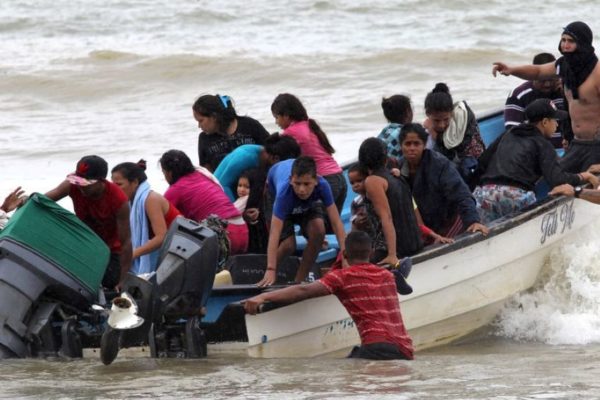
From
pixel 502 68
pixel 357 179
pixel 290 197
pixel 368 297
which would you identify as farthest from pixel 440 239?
pixel 502 68

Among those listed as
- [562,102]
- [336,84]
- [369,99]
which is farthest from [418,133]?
[336,84]

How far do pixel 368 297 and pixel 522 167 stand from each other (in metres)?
2.25

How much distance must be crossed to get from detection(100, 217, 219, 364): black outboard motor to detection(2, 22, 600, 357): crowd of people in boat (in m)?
0.36

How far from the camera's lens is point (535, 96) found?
1038 cm

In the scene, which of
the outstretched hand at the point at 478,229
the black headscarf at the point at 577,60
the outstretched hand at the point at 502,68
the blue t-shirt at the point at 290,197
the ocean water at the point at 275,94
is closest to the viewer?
the ocean water at the point at 275,94

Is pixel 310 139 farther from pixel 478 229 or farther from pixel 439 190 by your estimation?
pixel 478 229

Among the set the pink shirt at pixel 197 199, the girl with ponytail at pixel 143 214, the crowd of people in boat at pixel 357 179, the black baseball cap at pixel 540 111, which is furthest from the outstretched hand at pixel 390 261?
the black baseball cap at pixel 540 111

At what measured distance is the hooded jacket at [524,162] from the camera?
29.4ft

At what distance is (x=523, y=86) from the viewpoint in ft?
34.2

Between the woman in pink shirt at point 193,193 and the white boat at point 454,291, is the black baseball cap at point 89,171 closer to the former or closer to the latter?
the woman in pink shirt at point 193,193

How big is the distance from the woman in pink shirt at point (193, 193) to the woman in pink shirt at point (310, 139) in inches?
29.5

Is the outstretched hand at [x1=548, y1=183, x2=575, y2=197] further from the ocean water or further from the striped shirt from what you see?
the striped shirt

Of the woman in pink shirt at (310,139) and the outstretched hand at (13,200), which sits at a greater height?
the woman in pink shirt at (310,139)

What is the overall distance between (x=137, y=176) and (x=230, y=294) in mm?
1199
